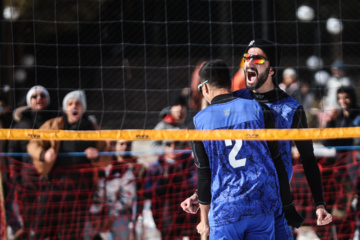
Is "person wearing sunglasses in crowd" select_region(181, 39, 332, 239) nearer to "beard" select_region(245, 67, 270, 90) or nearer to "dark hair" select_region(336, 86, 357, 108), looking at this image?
"beard" select_region(245, 67, 270, 90)

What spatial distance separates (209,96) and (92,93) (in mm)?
7385

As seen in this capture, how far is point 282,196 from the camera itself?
3.89 meters

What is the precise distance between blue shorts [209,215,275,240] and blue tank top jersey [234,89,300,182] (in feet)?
1.53

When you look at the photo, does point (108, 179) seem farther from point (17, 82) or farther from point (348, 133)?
point (17, 82)

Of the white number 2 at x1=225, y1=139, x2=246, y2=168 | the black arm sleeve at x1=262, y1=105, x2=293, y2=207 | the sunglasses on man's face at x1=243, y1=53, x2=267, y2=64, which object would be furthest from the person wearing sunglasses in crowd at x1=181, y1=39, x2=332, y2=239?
the white number 2 at x1=225, y1=139, x2=246, y2=168

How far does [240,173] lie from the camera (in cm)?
376

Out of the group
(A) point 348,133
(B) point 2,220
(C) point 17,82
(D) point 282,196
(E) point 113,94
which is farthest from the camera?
(E) point 113,94

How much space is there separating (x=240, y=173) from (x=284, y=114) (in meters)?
0.66

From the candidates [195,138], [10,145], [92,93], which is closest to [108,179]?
[10,145]

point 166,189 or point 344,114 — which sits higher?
point 344,114

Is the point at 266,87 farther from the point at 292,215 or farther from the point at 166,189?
the point at 166,189

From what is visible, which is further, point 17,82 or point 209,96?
point 17,82

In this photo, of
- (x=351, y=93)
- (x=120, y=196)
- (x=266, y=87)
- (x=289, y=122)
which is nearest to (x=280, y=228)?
(x=289, y=122)

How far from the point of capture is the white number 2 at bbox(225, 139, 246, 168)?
375cm
